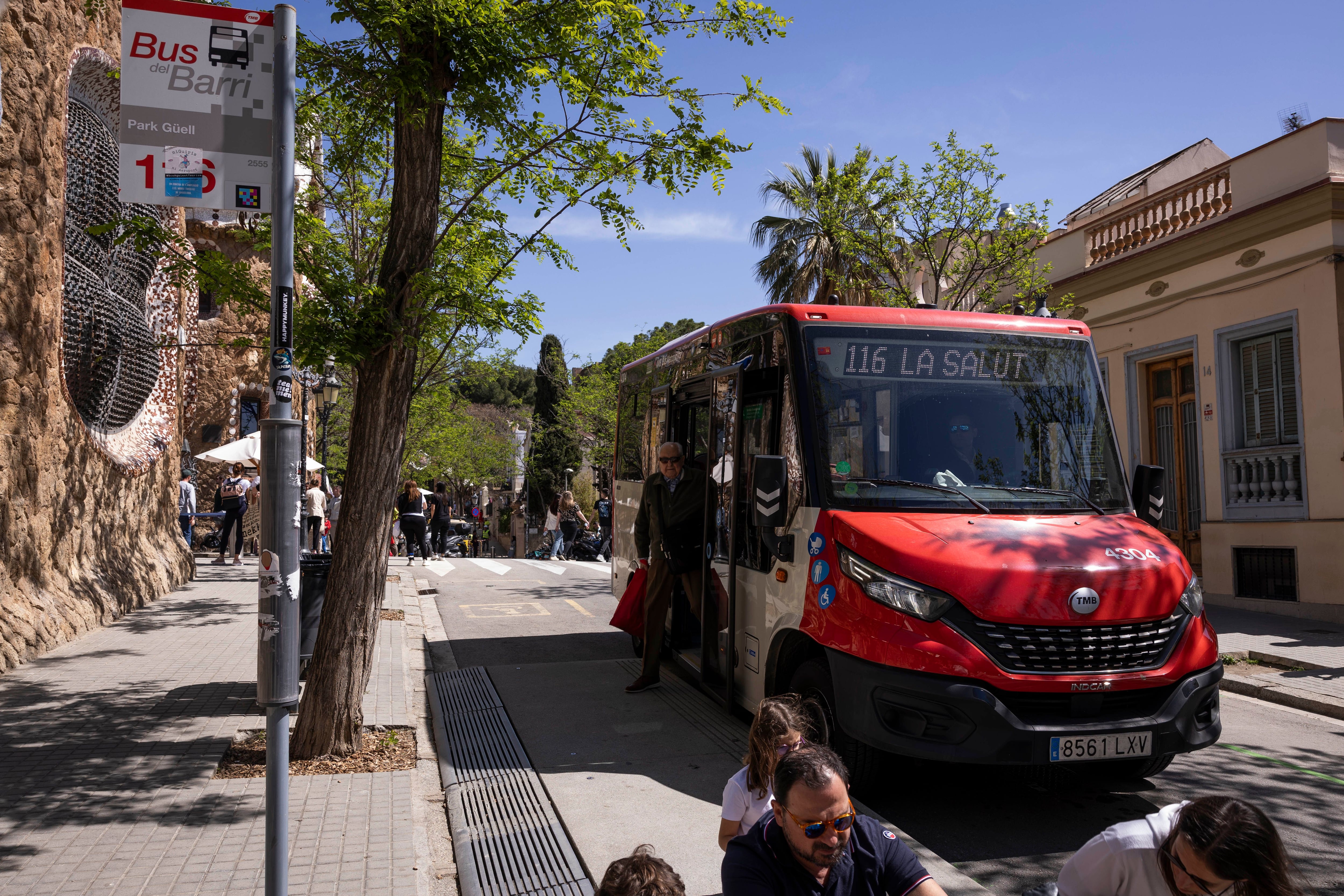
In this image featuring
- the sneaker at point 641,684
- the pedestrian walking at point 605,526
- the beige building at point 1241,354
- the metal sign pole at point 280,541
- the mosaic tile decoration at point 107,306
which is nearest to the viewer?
the metal sign pole at point 280,541

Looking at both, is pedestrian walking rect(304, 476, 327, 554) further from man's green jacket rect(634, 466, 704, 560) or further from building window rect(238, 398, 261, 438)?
man's green jacket rect(634, 466, 704, 560)

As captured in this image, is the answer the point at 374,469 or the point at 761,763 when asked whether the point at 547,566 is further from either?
the point at 761,763

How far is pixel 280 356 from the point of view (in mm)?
3682

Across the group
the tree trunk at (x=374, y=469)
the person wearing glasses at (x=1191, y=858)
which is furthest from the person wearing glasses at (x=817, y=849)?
the tree trunk at (x=374, y=469)

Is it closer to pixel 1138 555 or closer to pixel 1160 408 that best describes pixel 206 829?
pixel 1138 555

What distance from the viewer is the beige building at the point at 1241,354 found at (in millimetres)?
12555

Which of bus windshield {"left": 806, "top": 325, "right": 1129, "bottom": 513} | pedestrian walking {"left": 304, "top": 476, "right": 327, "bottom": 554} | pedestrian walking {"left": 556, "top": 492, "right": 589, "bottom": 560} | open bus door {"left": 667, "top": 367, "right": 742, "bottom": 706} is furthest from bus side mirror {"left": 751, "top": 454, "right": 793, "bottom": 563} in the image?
pedestrian walking {"left": 556, "top": 492, "right": 589, "bottom": 560}

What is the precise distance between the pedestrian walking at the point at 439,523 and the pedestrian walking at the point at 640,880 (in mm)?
25041

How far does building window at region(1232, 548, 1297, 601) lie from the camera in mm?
13211

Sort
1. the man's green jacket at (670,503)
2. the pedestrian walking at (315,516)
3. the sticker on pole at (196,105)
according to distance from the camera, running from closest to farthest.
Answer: the sticker on pole at (196,105) < the man's green jacket at (670,503) < the pedestrian walking at (315,516)

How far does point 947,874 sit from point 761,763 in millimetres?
A: 1474

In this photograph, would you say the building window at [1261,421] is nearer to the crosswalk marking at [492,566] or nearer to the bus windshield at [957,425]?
the bus windshield at [957,425]

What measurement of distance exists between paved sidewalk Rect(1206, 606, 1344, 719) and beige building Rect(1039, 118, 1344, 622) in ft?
2.36

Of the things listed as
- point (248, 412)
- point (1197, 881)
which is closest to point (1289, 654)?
point (1197, 881)
